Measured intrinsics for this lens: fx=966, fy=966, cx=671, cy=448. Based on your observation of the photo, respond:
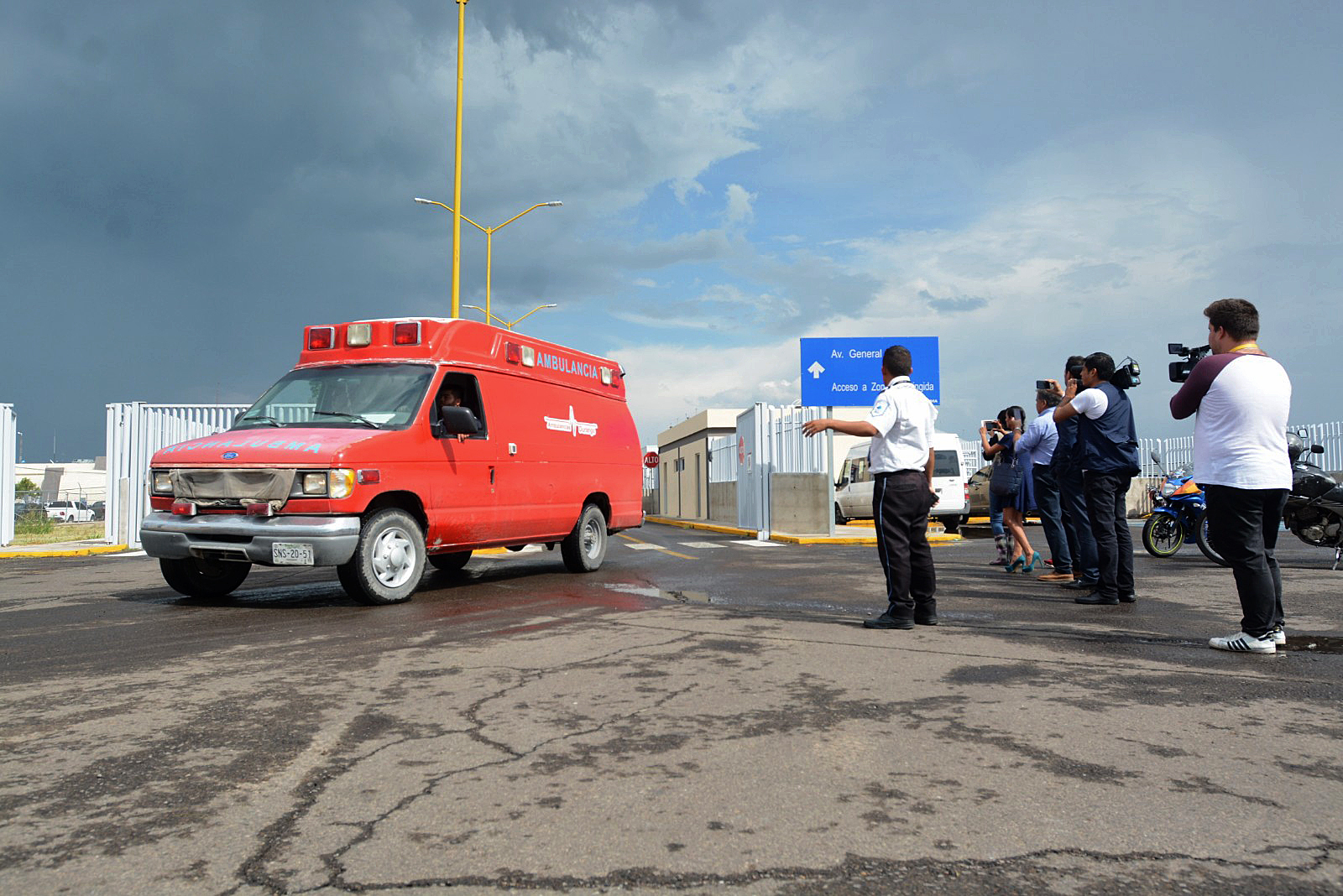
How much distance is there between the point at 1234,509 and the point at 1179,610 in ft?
6.71

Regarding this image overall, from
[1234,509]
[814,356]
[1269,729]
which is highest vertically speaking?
[814,356]

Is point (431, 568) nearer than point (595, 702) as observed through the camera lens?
No

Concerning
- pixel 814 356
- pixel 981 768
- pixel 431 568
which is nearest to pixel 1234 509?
pixel 981 768

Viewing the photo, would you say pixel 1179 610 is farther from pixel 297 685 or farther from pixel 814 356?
pixel 814 356

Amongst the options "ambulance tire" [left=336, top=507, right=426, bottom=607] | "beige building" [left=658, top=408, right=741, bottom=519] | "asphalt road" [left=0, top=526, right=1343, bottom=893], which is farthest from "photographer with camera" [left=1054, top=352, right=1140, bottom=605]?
"beige building" [left=658, top=408, right=741, bottom=519]

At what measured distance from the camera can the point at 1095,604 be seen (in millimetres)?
7496

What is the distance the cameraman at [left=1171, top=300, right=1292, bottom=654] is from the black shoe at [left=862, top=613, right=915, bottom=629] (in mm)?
1690

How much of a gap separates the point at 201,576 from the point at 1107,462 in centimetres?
745

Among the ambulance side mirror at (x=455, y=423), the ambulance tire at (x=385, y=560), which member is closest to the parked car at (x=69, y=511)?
the ambulance side mirror at (x=455, y=423)

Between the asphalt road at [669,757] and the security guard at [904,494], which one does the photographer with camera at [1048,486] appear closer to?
the asphalt road at [669,757]

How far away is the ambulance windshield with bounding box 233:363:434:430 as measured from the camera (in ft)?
25.8

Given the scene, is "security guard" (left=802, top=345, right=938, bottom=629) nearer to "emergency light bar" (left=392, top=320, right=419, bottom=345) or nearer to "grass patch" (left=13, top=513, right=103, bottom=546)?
"emergency light bar" (left=392, top=320, right=419, bottom=345)

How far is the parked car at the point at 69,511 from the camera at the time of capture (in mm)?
49719

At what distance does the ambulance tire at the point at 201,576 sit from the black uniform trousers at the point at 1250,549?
6867mm
